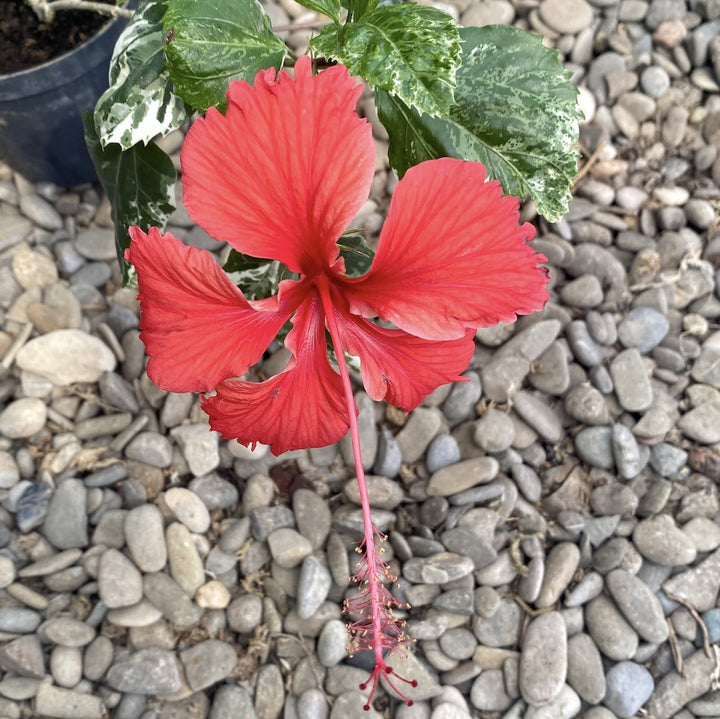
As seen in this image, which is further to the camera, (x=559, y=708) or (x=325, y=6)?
(x=559, y=708)

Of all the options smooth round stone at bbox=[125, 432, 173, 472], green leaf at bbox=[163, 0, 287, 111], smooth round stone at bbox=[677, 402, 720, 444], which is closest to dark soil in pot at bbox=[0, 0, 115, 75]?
green leaf at bbox=[163, 0, 287, 111]

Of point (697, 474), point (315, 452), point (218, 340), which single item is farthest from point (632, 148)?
point (218, 340)

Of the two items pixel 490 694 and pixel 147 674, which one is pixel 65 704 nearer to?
pixel 147 674

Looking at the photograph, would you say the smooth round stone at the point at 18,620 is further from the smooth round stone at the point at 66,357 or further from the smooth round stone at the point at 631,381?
the smooth round stone at the point at 631,381

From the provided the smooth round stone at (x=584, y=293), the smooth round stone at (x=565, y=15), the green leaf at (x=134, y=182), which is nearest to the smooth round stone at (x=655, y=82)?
the smooth round stone at (x=565, y=15)

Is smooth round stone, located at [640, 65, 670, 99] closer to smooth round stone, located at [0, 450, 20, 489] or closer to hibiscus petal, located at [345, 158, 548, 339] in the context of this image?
hibiscus petal, located at [345, 158, 548, 339]

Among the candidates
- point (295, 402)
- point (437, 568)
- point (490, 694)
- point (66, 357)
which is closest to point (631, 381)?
point (437, 568)
